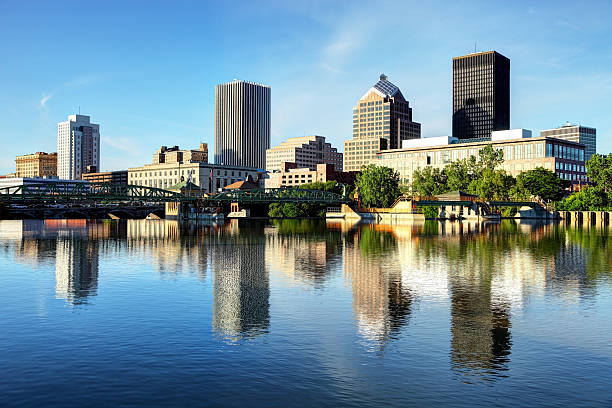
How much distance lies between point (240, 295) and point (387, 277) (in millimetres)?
14399

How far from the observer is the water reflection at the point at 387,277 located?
29344mm

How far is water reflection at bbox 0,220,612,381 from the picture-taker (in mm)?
29344

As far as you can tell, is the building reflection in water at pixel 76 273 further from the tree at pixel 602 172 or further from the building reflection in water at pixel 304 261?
the tree at pixel 602 172

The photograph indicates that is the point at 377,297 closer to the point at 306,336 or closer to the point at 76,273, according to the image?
the point at 306,336

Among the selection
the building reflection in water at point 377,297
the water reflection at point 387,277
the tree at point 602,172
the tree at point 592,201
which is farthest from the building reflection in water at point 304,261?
the tree at point 592,201

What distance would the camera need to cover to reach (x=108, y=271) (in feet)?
178

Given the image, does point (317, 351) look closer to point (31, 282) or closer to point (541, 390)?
point (541, 390)

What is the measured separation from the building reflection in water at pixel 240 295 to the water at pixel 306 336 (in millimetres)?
191

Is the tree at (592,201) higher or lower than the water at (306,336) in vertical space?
higher

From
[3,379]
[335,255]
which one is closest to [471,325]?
[3,379]

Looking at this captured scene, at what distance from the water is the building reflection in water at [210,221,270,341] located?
191mm

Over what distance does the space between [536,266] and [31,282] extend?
45.9 metres

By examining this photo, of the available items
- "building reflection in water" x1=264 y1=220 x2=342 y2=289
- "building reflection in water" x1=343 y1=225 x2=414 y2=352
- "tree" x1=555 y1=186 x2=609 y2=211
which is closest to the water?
"building reflection in water" x1=343 y1=225 x2=414 y2=352

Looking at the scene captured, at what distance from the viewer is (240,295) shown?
39969 mm
